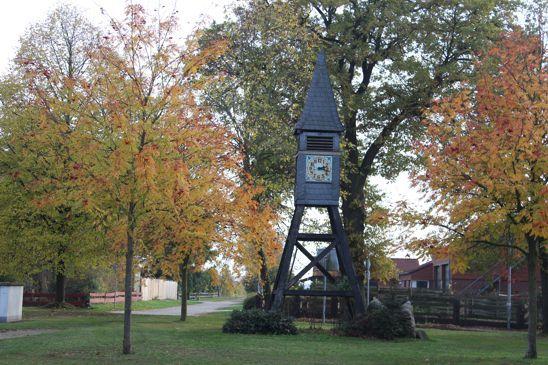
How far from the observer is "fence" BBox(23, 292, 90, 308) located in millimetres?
41969

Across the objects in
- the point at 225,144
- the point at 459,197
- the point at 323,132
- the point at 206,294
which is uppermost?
the point at 323,132

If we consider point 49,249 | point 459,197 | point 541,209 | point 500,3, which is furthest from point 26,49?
point 541,209

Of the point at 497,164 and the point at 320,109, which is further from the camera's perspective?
the point at 320,109

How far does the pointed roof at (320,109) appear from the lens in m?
23.5

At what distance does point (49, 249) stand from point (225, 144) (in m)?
18.6

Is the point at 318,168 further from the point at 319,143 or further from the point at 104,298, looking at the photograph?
the point at 104,298

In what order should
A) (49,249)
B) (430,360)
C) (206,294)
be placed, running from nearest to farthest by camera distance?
(430,360) < (49,249) < (206,294)

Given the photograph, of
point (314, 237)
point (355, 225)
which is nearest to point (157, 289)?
point (355, 225)

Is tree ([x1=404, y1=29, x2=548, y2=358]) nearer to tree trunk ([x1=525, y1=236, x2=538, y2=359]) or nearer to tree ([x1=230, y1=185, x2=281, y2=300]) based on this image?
tree trunk ([x1=525, y1=236, x2=538, y2=359])

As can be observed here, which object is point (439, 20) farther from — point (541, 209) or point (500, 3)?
point (541, 209)

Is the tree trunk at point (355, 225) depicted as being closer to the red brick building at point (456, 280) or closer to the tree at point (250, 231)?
the tree at point (250, 231)

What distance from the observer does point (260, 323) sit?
21281 mm

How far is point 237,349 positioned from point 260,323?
5127 millimetres

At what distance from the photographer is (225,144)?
17438 mm
